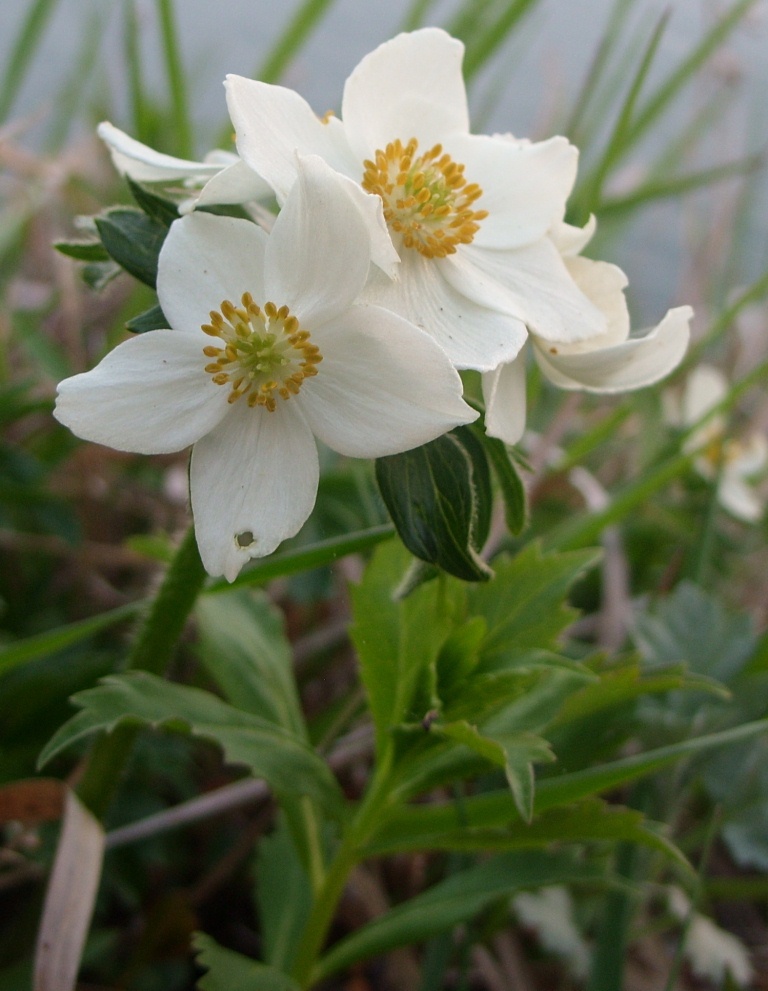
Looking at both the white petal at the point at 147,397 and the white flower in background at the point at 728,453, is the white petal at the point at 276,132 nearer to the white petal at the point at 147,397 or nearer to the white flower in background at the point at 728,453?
the white petal at the point at 147,397

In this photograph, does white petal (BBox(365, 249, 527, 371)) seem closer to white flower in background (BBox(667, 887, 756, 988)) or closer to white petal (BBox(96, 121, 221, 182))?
white petal (BBox(96, 121, 221, 182))

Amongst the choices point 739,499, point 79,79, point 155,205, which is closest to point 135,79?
point 155,205

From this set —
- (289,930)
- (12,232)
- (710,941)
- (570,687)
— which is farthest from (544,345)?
(12,232)

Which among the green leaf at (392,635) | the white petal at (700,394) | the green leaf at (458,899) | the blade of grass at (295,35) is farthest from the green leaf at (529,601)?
the white petal at (700,394)

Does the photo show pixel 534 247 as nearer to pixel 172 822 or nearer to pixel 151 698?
pixel 151 698

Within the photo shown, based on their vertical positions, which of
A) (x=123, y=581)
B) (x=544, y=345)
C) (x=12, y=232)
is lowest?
(x=123, y=581)
